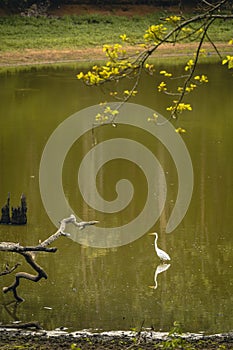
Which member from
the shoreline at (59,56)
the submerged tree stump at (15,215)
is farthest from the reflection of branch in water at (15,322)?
the shoreline at (59,56)

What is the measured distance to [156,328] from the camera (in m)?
9.33

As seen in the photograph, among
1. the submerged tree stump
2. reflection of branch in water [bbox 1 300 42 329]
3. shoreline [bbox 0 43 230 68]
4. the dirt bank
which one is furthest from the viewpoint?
shoreline [bbox 0 43 230 68]

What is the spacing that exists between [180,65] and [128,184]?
19.6 m

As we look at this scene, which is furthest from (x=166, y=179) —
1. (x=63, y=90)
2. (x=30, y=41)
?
(x=30, y=41)

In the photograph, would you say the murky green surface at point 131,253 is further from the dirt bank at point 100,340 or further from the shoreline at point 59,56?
the shoreline at point 59,56

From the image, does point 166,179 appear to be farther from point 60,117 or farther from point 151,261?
point 60,117

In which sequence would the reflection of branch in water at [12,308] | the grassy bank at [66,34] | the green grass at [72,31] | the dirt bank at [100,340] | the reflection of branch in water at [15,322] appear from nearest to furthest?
1. the dirt bank at [100,340]
2. the reflection of branch in water at [15,322]
3. the reflection of branch in water at [12,308]
4. the grassy bank at [66,34]
5. the green grass at [72,31]

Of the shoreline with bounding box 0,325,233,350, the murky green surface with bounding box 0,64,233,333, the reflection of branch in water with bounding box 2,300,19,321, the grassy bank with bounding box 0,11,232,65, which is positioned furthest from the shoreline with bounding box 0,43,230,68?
the shoreline with bounding box 0,325,233,350

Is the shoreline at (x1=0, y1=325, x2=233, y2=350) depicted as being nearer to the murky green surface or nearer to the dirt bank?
the dirt bank

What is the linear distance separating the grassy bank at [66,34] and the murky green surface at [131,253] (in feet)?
46.4

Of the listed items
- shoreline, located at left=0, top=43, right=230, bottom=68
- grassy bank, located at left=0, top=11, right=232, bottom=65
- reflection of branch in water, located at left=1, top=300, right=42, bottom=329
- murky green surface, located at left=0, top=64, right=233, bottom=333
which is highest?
grassy bank, located at left=0, top=11, right=232, bottom=65

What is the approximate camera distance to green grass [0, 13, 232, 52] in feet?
125

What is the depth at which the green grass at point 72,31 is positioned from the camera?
38250 mm

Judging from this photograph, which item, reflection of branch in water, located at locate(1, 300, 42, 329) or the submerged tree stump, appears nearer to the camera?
reflection of branch in water, located at locate(1, 300, 42, 329)
